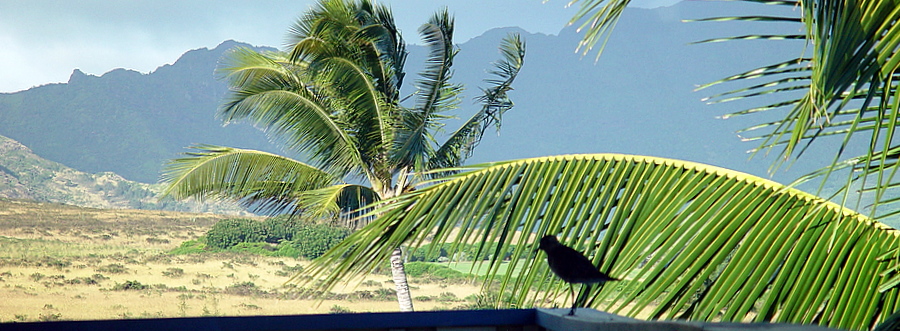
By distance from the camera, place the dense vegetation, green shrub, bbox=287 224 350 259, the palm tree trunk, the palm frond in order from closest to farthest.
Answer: the palm frond
the palm tree trunk
the dense vegetation
green shrub, bbox=287 224 350 259

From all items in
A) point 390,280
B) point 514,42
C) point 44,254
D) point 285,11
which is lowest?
point 390,280

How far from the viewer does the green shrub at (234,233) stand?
18.9 meters

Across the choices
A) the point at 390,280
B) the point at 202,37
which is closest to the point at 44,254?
the point at 390,280

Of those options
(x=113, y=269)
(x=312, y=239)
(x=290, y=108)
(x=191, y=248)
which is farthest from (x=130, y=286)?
(x=290, y=108)

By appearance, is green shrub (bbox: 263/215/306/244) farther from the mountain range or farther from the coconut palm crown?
the mountain range

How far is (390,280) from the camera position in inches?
759

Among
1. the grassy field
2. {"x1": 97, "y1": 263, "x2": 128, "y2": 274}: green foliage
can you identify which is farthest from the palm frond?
{"x1": 97, "y1": 263, "x2": 128, "y2": 274}: green foliage

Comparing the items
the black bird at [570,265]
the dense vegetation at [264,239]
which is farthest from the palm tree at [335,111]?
the dense vegetation at [264,239]

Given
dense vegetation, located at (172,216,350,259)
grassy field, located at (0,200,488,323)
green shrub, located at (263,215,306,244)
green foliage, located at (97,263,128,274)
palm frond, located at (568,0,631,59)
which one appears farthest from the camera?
green shrub, located at (263,215,306,244)

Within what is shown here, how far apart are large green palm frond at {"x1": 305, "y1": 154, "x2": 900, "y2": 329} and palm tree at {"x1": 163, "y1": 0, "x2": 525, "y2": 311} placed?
18.7ft

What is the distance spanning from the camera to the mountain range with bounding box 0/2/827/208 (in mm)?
31844

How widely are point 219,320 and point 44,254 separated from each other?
1885 centimetres

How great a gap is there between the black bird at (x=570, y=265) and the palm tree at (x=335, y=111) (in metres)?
5.78

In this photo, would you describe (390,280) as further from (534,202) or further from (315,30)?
(534,202)
